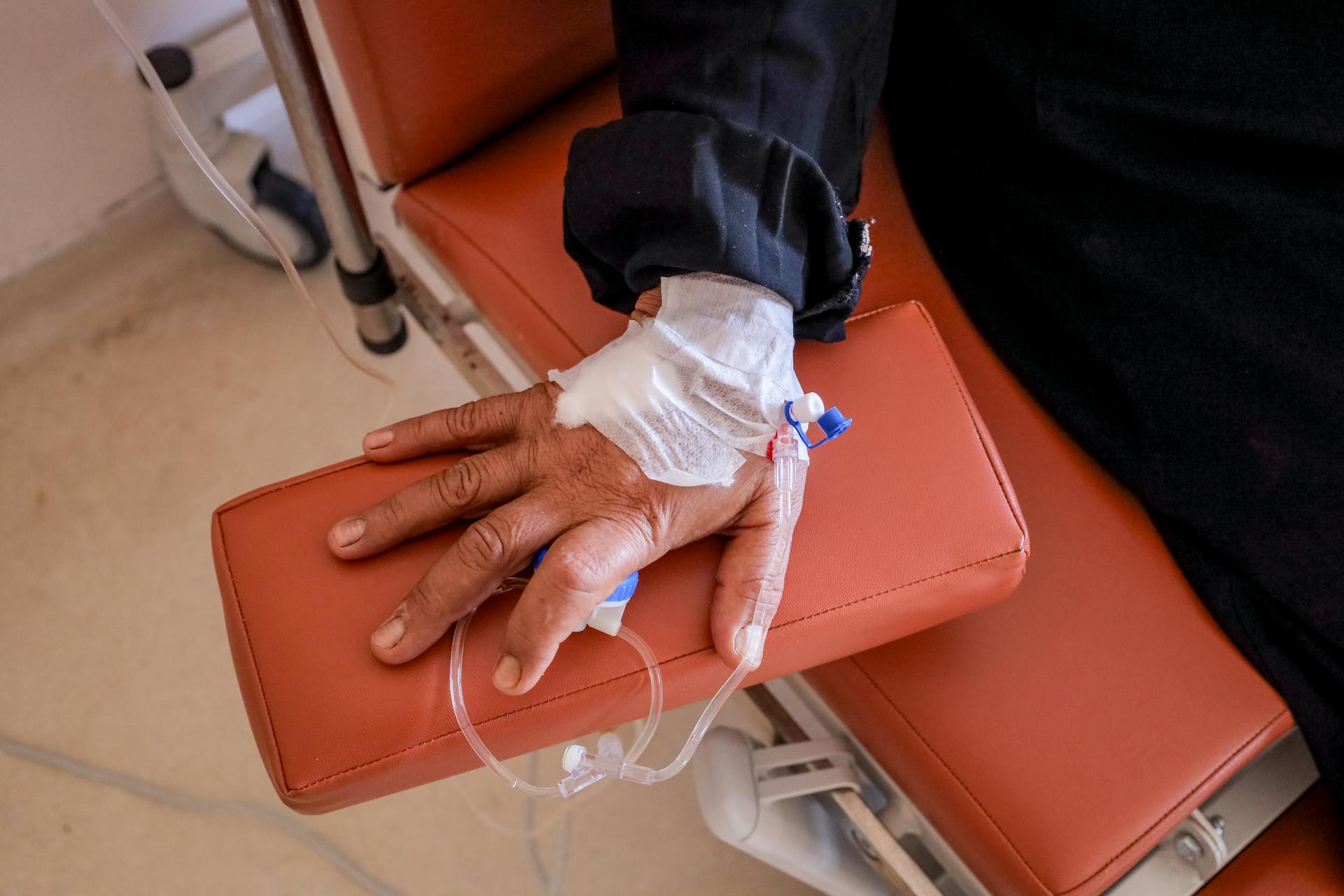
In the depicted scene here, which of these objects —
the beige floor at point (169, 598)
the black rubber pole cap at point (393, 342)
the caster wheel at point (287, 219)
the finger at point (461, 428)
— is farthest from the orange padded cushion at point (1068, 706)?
the caster wheel at point (287, 219)

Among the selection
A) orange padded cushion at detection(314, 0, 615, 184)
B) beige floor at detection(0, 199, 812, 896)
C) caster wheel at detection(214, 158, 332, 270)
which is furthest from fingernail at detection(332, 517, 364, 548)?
caster wheel at detection(214, 158, 332, 270)

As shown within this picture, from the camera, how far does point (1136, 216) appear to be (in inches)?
32.1

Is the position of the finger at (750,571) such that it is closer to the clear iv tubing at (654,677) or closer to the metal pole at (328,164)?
the clear iv tubing at (654,677)

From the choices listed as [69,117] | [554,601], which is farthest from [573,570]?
[69,117]

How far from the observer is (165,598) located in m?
1.31

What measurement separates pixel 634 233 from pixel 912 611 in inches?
14.3

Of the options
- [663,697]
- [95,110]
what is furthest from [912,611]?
[95,110]

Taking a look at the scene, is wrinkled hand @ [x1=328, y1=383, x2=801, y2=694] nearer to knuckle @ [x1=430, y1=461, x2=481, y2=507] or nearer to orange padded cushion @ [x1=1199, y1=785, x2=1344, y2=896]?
knuckle @ [x1=430, y1=461, x2=481, y2=507]

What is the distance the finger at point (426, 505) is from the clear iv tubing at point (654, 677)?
2.8 inches

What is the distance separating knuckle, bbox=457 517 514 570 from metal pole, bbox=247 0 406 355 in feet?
1.74

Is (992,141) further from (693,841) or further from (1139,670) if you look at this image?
(693,841)

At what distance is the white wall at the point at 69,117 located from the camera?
3.93 ft

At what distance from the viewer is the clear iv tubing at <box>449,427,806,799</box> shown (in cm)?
65

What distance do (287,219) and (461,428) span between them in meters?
0.86
